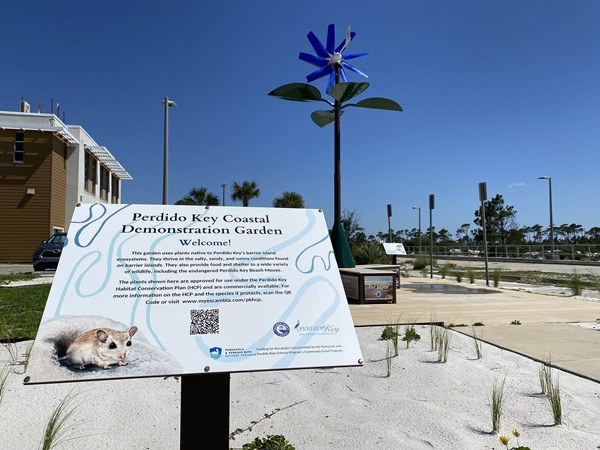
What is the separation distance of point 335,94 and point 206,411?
999 centimetres

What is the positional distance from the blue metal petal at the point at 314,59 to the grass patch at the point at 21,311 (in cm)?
925

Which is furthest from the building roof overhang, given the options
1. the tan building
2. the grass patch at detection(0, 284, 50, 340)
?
the grass patch at detection(0, 284, 50, 340)

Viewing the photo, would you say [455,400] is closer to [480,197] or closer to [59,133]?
[480,197]

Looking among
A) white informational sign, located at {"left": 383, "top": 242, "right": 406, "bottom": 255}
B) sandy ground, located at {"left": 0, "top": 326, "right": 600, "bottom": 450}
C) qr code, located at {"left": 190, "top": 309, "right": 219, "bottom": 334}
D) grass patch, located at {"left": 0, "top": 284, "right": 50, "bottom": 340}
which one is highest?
white informational sign, located at {"left": 383, "top": 242, "right": 406, "bottom": 255}

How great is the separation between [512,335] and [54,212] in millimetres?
25262

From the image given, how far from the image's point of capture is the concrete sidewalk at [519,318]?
4.18m

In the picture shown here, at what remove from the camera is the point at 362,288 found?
308 inches

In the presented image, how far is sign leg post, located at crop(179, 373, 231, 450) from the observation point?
6.67 ft

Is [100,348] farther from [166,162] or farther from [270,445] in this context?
[166,162]

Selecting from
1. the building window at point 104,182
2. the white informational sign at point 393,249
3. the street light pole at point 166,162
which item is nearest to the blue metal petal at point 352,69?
the white informational sign at point 393,249

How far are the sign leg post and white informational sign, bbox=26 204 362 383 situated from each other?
32 centimetres

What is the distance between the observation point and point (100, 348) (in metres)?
1.73

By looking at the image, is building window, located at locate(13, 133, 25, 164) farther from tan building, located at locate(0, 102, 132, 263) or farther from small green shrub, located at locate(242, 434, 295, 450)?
small green shrub, located at locate(242, 434, 295, 450)

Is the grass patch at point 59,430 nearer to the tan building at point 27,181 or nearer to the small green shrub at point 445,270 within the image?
the small green shrub at point 445,270
